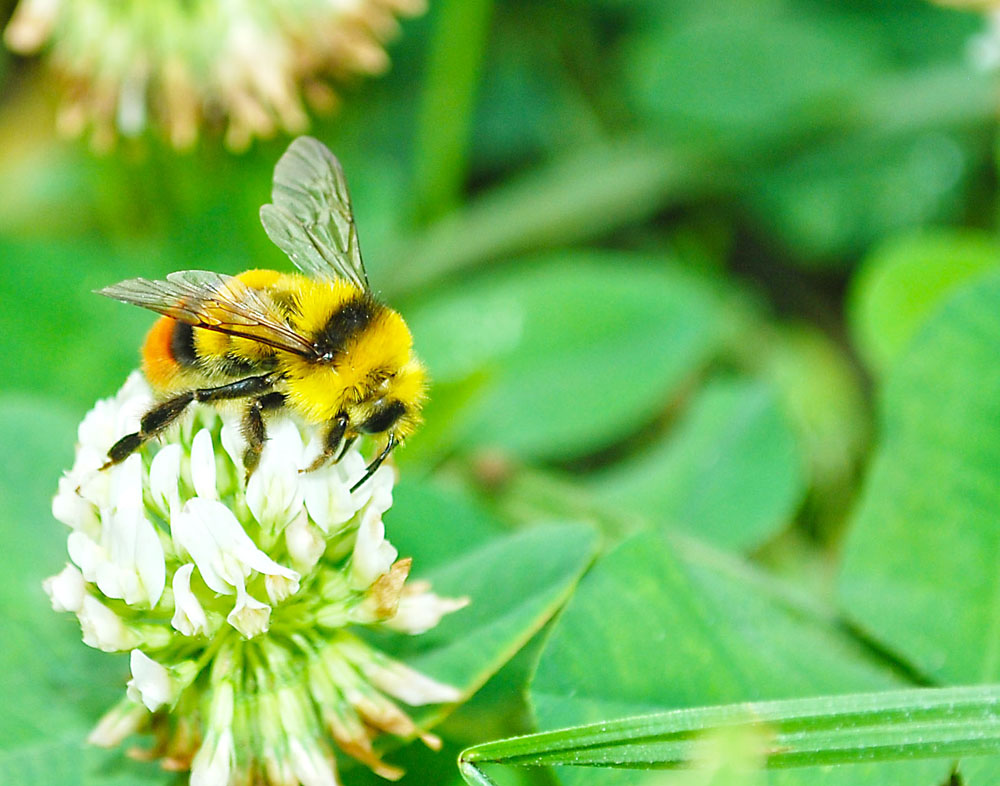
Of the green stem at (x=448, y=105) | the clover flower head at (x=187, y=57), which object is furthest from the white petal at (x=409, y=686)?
the green stem at (x=448, y=105)

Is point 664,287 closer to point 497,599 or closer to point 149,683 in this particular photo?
point 497,599

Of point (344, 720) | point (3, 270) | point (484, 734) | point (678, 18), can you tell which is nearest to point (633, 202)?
point (678, 18)

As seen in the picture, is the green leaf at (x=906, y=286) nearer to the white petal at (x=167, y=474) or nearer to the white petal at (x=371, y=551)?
the white petal at (x=371, y=551)

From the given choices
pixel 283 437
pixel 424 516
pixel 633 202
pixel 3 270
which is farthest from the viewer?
pixel 633 202

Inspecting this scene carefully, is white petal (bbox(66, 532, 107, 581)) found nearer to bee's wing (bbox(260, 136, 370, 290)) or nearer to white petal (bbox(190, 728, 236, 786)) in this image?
white petal (bbox(190, 728, 236, 786))

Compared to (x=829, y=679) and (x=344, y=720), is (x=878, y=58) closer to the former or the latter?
(x=829, y=679)

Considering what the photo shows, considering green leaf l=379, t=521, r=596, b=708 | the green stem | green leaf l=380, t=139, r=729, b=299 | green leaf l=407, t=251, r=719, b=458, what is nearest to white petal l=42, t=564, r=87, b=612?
green leaf l=379, t=521, r=596, b=708

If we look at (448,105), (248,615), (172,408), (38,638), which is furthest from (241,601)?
(448,105)
